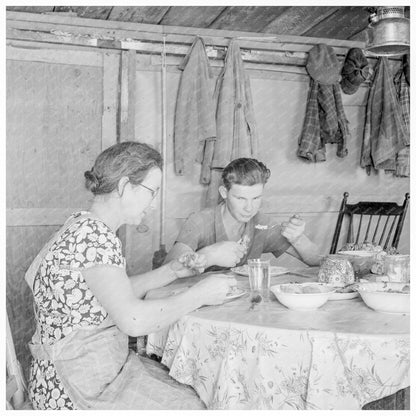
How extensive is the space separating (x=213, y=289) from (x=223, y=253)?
1.71ft

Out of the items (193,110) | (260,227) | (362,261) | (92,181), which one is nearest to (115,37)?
(193,110)

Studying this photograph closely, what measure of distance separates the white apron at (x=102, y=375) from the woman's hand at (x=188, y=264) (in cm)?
46

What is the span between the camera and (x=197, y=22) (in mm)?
3709

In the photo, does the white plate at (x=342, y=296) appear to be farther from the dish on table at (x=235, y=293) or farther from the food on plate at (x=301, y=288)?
the dish on table at (x=235, y=293)

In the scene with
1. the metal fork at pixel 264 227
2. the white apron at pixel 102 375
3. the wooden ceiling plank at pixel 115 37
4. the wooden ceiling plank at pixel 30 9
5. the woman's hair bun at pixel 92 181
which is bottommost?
the white apron at pixel 102 375

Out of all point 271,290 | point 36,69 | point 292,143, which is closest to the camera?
point 271,290

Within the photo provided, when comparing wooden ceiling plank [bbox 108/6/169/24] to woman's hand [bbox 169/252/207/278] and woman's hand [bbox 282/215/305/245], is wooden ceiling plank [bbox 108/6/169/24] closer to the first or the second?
woman's hand [bbox 282/215/305/245]

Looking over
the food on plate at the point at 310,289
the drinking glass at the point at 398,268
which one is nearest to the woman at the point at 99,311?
the food on plate at the point at 310,289

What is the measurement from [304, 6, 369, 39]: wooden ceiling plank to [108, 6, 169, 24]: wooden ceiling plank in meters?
1.05

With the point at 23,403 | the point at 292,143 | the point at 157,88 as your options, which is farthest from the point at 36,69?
the point at 23,403

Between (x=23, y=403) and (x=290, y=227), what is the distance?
136 cm

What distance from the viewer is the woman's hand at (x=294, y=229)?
8.43 ft

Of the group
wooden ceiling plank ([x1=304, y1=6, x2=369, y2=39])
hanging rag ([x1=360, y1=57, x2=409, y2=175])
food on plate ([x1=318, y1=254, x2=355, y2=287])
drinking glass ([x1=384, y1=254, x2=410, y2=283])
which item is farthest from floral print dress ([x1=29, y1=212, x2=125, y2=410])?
hanging rag ([x1=360, y1=57, x2=409, y2=175])

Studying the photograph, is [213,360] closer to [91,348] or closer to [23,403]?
[91,348]
